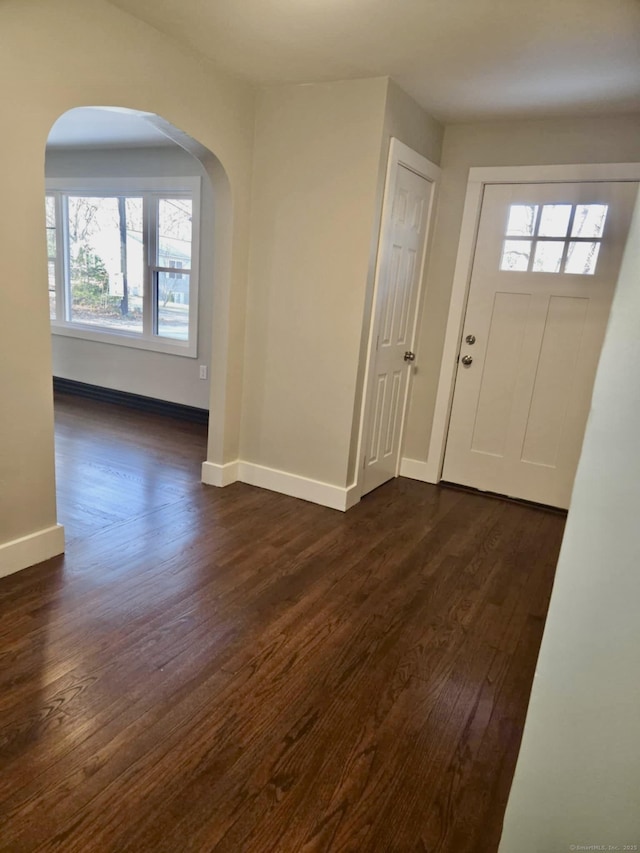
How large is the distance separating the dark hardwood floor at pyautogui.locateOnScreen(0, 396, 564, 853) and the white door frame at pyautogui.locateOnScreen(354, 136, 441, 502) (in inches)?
20.0

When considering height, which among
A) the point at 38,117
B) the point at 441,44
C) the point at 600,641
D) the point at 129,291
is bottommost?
the point at 600,641

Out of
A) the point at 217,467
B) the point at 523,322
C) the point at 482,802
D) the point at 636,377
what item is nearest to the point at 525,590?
the point at 482,802

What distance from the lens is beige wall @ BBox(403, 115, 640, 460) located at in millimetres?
2932

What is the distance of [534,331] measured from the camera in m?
3.31

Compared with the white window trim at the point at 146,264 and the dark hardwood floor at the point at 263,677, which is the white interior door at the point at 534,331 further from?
the white window trim at the point at 146,264

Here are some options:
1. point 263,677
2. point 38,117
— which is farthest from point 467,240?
point 263,677

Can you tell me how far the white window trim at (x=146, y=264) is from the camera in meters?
4.57

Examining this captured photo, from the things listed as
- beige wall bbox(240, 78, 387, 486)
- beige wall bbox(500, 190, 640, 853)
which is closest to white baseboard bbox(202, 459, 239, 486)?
beige wall bbox(240, 78, 387, 486)

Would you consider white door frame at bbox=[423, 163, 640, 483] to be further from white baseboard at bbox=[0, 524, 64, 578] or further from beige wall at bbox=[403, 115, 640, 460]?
white baseboard at bbox=[0, 524, 64, 578]

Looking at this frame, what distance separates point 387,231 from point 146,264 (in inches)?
111

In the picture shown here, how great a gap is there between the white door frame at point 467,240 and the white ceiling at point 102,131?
218 cm

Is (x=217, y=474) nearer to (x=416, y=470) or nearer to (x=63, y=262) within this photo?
(x=416, y=470)

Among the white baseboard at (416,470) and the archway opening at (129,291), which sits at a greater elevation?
the archway opening at (129,291)

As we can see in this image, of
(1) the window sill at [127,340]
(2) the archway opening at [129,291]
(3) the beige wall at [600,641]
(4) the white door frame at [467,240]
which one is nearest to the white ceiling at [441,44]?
(4) the white door frame at [467,240]
